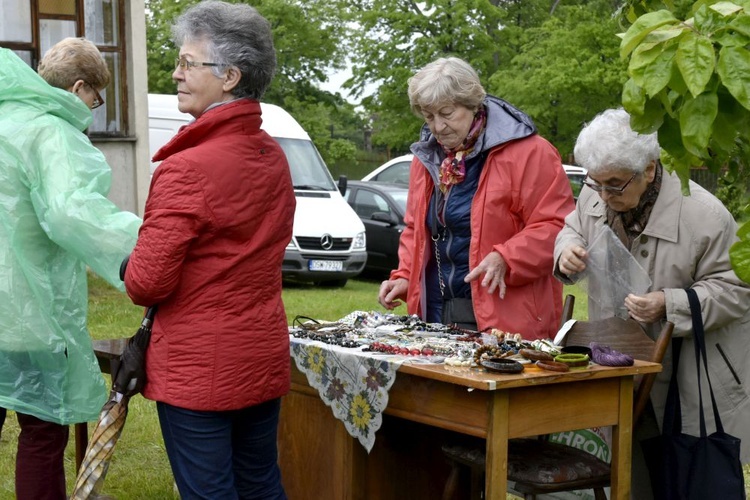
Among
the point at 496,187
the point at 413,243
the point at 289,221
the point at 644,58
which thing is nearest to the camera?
the point at 644,58

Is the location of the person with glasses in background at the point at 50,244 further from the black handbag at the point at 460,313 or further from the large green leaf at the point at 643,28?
the large green leaf at the point at 643,28

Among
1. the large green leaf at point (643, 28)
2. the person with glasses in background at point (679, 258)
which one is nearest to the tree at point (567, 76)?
the person with glasses in background at point (679, 258)

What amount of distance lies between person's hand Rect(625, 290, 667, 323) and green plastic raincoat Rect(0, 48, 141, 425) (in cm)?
172

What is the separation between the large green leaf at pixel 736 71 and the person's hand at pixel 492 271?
2030 mm

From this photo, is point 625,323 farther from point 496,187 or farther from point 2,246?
point 2,246

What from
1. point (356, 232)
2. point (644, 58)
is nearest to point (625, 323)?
point (644, 58)

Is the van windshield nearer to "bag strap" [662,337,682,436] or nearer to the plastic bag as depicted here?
the plastic bag

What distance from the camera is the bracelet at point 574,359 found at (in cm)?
345

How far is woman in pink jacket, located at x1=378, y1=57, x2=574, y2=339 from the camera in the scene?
4.15 metres

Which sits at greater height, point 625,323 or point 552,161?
point 552,161

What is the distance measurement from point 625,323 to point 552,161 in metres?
0.76

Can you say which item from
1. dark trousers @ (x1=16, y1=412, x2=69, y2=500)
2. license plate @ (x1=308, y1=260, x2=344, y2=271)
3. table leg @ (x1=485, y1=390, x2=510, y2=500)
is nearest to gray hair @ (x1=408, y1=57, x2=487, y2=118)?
table leg @ (x1=485, y1=390, x2=510, y2=500)

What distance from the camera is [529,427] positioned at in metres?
3.38

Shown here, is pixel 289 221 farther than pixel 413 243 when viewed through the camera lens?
No
